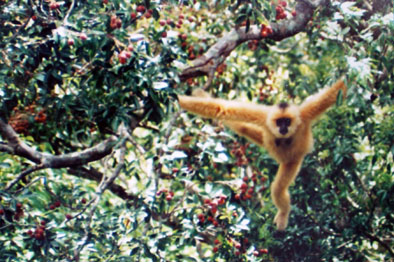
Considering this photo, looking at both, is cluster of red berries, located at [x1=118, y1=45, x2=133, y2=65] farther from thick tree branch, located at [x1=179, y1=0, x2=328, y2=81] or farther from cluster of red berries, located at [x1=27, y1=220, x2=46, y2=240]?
cluster of red berries, located at [x1=27, y1=220, x2=46, y2=240]

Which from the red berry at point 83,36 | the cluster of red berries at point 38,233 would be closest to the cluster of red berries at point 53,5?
the red berry at point 83,36

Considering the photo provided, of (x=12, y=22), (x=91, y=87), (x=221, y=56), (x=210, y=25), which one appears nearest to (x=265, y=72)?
(x=210, y=25)

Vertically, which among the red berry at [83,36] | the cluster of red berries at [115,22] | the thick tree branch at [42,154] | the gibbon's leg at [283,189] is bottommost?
the gibbon's leg at [283,189]

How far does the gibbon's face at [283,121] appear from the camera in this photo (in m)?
5.29

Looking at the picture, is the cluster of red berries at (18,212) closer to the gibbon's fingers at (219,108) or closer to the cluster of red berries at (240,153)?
the gibbon's fingers at (219,108)

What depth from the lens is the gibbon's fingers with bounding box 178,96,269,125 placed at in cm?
496

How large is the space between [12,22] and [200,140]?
6.89ft

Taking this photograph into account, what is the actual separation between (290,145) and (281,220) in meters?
0.85

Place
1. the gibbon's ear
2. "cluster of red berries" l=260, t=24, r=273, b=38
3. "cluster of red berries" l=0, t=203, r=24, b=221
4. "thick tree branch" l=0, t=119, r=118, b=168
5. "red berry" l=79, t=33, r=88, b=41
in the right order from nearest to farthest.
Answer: "red berry" l=79, t=33, r=88, b=41 → "cluster of red berries" l=0, t=203, r=24, b=221 → "thick tree branch" l=0, t=119, r=118, b=168 → "cluster of red berries" l=260, t=24, r=273, b=38 → the gibbon's ear

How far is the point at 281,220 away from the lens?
213 inches

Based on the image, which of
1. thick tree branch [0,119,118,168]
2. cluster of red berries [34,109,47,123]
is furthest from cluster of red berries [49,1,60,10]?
cluster of red berries [34,109,47,123]

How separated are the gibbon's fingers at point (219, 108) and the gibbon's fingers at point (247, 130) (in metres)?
0.33

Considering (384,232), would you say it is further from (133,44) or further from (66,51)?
(66,51)

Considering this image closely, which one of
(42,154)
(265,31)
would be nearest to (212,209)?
(42,154)
